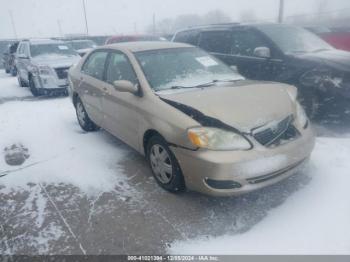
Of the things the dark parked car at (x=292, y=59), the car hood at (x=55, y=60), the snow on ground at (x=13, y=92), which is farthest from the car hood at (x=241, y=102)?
the snow on ground at (x=13, y=92)

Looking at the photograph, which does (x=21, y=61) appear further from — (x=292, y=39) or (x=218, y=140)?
(x=218, y=140)

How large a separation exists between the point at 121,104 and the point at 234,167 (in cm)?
191

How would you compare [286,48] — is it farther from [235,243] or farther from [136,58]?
[235,243]

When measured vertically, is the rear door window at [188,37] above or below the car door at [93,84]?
above

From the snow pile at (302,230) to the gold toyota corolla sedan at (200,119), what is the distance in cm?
38

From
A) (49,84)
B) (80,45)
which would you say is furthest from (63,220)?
(80,45)

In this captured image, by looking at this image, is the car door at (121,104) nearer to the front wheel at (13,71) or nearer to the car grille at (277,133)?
the car grille at (277,133)

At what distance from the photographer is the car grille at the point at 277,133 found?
309 cm

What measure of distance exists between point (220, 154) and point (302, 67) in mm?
3481

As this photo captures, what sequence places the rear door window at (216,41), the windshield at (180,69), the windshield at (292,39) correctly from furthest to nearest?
the rear door window at (216,41), the windshield at (292,39), the windshield at (180,69)

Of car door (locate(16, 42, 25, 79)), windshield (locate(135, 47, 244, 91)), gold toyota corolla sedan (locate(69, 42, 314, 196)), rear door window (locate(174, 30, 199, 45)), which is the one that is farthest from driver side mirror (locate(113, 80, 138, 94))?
car door (locate(16, 42, 25, 79))

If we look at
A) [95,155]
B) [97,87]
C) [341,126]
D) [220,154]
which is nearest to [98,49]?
[97,87]

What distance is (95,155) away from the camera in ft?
15.7

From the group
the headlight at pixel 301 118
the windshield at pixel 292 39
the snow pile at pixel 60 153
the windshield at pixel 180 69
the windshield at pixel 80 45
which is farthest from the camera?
the windshield at pixel 80 45
